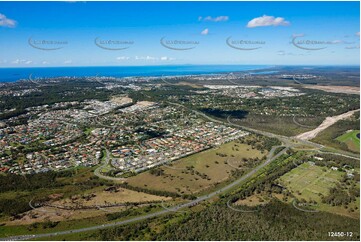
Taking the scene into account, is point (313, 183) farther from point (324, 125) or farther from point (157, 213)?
point (324, 125)

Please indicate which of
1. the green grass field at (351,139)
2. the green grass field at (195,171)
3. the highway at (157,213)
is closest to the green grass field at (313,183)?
the highway at (157,213)

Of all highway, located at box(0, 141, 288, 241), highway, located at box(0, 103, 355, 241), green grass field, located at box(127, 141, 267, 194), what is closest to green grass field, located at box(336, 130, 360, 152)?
highway, located at box(0, 103, 355, 241)

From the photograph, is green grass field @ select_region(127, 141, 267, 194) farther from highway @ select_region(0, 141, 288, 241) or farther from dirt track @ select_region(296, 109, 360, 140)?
dirt track @ select_region(296, 109, 360, 140)

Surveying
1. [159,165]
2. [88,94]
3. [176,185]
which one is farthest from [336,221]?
[88,94]

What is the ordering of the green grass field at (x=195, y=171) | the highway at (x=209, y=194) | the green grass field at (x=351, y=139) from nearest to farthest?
the highway at (x=209, y=194) < the green grass field at (x=195, y=171) < the green grass field at (x=351, y=139)

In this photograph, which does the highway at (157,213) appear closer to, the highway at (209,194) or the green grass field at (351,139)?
the highway at (209,194)

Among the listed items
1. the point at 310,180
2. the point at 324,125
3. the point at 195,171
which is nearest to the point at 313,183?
the point at 310,180

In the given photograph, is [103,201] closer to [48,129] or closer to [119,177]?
→ [119,177]

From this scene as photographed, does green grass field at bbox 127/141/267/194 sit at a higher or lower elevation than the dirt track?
lower
